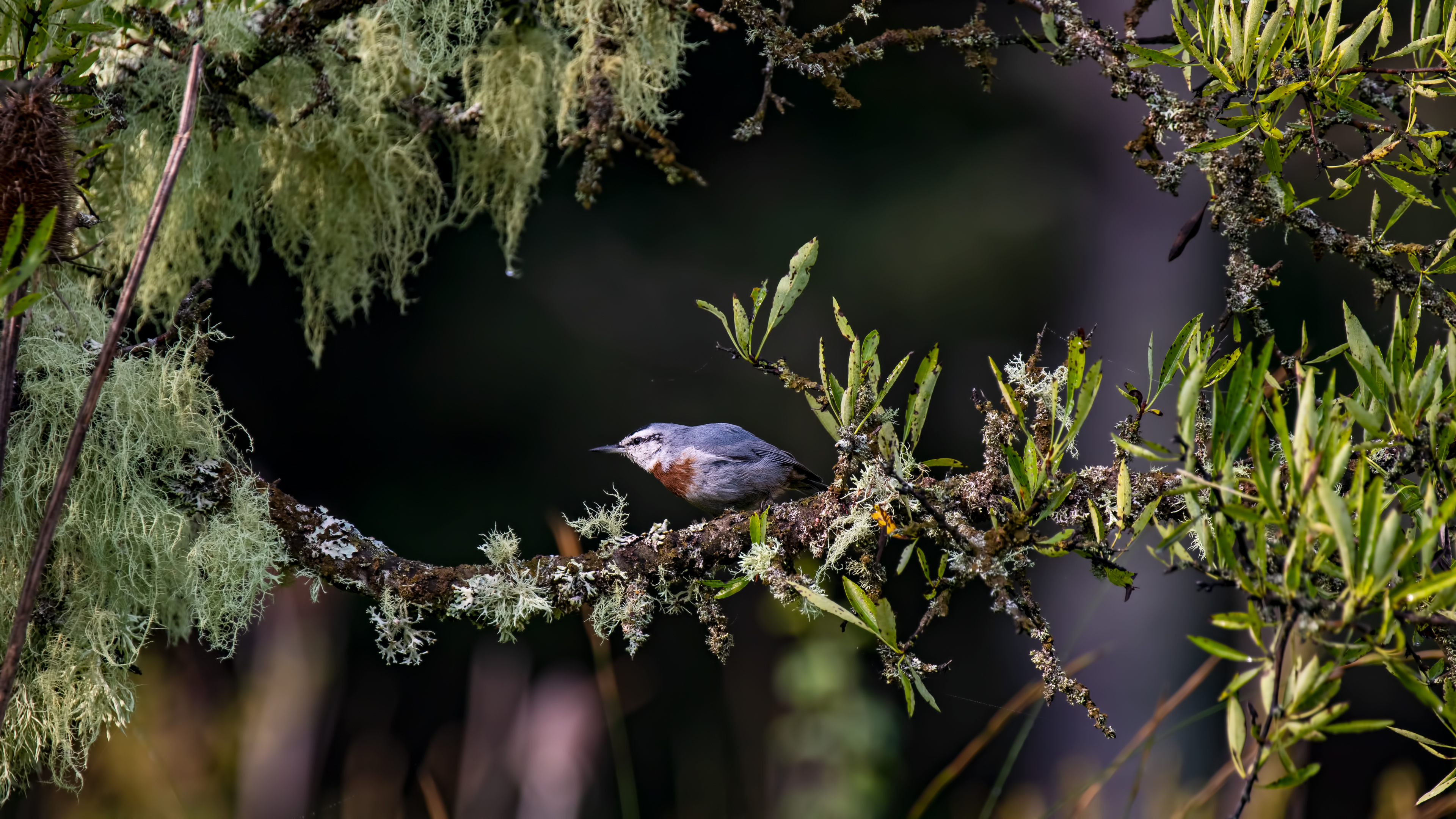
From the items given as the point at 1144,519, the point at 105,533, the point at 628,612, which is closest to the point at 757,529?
the point at 628,612

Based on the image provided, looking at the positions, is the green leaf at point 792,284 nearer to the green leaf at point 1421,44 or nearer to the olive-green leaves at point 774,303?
the olive-green leaves at point 774,303

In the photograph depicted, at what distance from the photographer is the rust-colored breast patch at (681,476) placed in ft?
6.79

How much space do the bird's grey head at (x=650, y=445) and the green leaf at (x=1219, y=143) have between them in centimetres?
133

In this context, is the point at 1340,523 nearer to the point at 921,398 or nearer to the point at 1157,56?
the point at 921,398

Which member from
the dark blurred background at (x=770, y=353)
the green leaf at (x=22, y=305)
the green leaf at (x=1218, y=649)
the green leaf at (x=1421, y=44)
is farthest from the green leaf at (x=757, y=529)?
the dark blurred background at (x=770, y=353)

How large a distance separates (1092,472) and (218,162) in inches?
56.7

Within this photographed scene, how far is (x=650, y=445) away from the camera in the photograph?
2242 mm

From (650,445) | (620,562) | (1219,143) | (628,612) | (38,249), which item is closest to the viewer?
(38,249)

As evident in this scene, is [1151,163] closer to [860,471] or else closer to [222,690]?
[860,471]

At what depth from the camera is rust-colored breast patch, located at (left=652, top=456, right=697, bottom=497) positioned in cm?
207

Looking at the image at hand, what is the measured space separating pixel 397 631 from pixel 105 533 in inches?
15.4

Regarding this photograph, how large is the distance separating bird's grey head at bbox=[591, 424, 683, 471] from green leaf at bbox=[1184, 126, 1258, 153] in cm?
133

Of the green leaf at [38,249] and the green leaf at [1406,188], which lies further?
the green leaf at [1406,188]

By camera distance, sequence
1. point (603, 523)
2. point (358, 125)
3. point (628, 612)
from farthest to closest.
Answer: point (358, 125)
point (603, 523)
point (628, 612)
